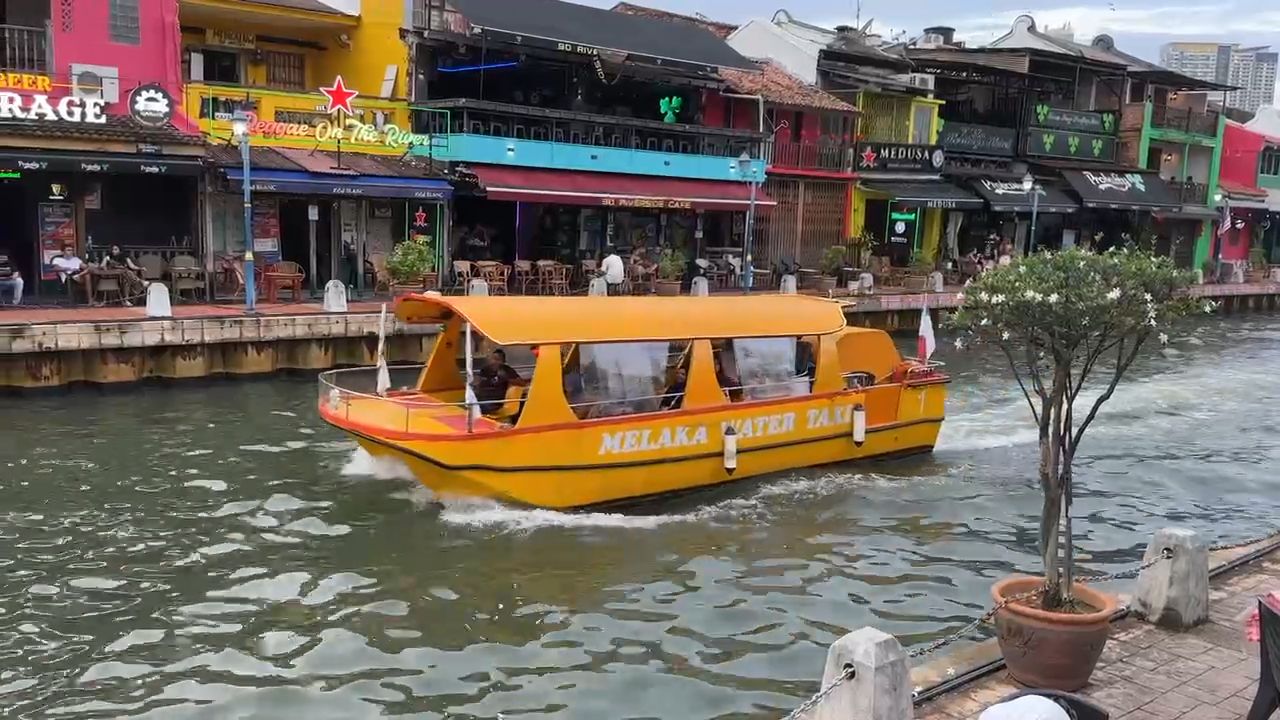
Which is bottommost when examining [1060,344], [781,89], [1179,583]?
[1179,583]

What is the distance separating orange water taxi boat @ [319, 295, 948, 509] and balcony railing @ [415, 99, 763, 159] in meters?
14.2

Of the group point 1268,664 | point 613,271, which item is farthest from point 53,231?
point 1268,664

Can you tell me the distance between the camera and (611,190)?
29859 millimetres

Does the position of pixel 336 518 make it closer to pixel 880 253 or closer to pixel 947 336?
pixel 947 336

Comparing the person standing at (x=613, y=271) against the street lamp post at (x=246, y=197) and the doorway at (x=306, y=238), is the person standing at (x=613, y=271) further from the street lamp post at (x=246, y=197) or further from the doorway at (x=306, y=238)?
the street lamp post at (x=246, y=197)

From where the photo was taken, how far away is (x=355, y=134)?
2611cm

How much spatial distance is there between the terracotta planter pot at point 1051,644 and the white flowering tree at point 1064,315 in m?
0.36

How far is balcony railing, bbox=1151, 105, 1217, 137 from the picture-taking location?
163 feet

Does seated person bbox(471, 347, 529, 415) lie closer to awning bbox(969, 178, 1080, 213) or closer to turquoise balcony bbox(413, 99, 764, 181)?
turquoise balcony bbox(413, 99, 764, 181)

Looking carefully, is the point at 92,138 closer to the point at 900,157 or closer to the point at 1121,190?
the point at 900,157

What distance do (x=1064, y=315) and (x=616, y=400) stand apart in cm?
660

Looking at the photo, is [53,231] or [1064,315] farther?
[53,231]

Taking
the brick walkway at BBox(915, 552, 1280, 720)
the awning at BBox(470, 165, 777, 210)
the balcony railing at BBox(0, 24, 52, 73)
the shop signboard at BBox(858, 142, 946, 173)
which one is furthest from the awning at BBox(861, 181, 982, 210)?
the brick walkway at BBox(915, 552, 1280, 720)

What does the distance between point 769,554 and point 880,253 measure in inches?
1178
